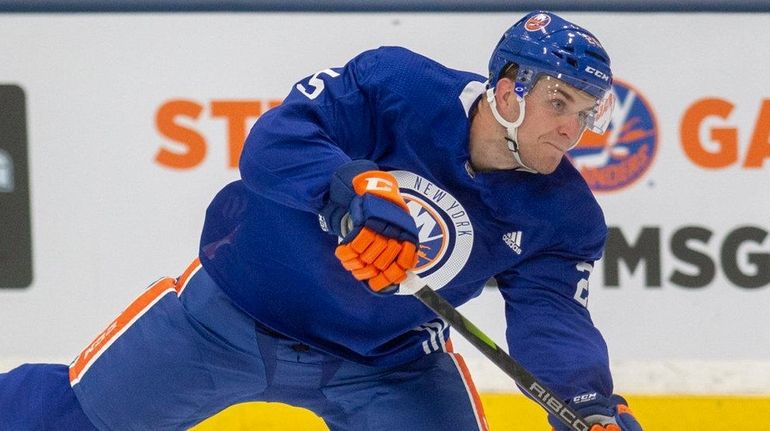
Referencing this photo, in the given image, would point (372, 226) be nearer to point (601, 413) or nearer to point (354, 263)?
point (354, 263)

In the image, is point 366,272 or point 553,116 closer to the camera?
point 366,272

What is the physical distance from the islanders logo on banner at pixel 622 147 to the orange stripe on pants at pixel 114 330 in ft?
4.99

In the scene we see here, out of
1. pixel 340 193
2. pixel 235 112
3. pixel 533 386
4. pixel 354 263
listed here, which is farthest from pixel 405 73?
pixel 235 112

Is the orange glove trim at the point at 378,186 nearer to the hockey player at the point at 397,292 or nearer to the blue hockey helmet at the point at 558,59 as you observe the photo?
the hockey player at the point at 397,292

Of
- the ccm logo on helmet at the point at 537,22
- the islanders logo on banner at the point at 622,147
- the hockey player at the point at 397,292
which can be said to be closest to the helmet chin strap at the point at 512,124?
the hockey player at the point at 397,292

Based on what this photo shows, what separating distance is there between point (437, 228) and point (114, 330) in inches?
25.4

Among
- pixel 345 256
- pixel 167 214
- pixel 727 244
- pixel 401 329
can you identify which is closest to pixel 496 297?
pixel 727 244

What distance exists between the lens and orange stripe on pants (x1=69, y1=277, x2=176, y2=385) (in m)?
2.48

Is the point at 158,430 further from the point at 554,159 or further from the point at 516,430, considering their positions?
the point at 516,430

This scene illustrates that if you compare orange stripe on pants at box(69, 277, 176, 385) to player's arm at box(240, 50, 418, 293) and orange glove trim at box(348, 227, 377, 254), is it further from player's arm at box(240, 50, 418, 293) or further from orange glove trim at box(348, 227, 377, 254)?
orange glove trim at box(348, 227, 377, 254)

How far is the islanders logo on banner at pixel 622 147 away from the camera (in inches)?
145

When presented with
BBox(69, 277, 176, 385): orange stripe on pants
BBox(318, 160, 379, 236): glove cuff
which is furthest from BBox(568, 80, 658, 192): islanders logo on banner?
BBox(318, 160, 379, 236): glove cuff

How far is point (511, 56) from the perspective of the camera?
7.79ft

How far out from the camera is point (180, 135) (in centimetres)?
367
